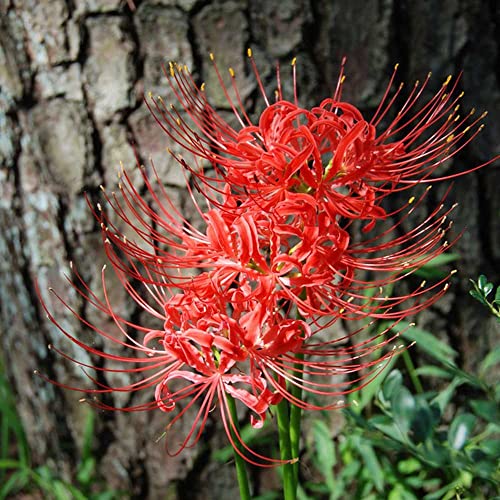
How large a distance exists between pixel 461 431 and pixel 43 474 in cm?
133

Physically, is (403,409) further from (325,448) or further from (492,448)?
(325,448)

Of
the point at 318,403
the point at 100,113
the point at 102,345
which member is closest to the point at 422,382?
the point at 318,403

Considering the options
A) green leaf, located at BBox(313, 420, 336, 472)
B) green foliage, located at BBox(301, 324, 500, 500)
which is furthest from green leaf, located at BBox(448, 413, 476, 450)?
green leaf, located at BBox(313, 420, 336, 472)

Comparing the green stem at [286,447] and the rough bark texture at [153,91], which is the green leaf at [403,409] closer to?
the green stem at [286,447]

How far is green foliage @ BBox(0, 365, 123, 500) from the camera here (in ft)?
5.90

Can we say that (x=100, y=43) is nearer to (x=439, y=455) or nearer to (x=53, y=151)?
(x=53, y=151)

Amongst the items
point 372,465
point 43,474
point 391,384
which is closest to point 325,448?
point 372,465

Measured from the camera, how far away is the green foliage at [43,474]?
5.90 feet

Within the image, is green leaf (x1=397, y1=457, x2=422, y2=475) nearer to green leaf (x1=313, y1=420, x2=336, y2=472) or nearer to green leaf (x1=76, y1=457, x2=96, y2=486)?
green leaf (x1=313, y1=420, x2=336, y2=472)

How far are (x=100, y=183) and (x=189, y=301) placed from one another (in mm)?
811

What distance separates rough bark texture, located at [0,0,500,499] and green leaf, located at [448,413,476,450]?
0.65 metres

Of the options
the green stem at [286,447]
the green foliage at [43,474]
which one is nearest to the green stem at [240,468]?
the green stem at [286,447]

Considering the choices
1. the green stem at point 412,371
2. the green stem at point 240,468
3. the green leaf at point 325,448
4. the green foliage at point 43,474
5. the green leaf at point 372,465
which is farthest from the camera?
the green foliage at point 43,474

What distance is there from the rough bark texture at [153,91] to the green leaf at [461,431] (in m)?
0.65
